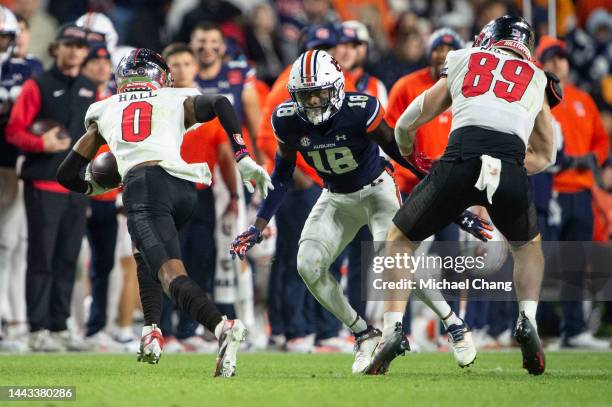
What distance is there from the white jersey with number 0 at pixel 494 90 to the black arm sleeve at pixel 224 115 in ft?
4.05

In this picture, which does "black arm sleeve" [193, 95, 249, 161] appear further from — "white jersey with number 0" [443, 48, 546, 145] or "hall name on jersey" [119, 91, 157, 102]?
"white jersey with number 0" [443, 48, 546, 145]

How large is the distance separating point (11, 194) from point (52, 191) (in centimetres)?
55

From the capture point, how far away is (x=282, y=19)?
15.6 meters

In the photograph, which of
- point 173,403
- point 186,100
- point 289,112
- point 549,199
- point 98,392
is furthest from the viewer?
point 549,199

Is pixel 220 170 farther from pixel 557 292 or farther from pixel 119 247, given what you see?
pixel 557 292

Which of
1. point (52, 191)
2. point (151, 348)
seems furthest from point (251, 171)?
point (52, 191)

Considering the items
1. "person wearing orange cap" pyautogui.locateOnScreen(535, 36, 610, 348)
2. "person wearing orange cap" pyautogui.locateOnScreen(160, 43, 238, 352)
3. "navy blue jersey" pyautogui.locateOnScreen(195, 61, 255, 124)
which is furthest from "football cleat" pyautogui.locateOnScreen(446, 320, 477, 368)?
"navy blue jersey" pyautogui.locateOnScreen(195, 61, 255, 124)

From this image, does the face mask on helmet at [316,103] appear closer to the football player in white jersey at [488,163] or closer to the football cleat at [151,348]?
the football player in white jersey at [488,163]

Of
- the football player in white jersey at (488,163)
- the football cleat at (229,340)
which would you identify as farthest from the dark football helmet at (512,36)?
the football cleat at (229,340)

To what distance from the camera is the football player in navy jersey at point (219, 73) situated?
1091 centimetres

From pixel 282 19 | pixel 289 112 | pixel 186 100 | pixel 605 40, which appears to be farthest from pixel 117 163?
pixel 605 40

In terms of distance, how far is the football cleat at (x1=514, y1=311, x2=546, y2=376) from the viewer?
6.75 m

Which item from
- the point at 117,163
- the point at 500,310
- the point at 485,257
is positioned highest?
the point at 117,163

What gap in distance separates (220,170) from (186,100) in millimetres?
3169
